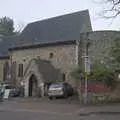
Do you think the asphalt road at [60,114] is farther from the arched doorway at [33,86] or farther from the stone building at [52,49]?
the arched doorway at [33,86]

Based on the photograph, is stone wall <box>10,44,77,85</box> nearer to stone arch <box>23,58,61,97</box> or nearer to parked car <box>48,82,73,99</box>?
stone arch <box>23,58,61,97</box>

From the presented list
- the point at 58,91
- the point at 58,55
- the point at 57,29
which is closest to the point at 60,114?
the point at 58,91

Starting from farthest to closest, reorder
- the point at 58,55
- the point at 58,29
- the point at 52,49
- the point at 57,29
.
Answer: the point at 57,29 < the point at 58,29 < the point at 52,49 < the point at 58,55

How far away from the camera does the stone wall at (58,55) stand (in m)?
54.9

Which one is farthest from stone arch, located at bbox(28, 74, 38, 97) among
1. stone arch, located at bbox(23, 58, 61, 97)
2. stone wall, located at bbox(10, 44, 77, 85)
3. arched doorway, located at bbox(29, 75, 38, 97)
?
stone wall, located at bbox(10, 44, 77, 85)

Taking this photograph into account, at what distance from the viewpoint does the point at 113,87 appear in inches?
1603

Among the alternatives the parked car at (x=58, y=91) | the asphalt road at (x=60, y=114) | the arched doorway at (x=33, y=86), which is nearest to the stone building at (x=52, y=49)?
the arched doorway at (x=33, y=86)

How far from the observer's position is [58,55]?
57.4m

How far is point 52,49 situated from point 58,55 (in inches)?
64.6

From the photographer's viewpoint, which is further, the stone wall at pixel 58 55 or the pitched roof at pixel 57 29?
the pitched roof at pixel 57 29

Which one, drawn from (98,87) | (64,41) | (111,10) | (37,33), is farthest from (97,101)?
(37,33)

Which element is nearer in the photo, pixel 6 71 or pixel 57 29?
pixel 57 29

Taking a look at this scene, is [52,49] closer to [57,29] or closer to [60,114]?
[57,29]

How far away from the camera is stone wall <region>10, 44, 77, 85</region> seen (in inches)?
2160
